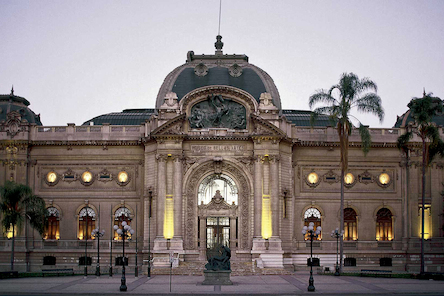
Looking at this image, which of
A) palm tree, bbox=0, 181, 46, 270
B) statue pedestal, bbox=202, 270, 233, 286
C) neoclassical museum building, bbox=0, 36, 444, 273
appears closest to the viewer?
statue pedestal, bbox=202, 270, 233, 286

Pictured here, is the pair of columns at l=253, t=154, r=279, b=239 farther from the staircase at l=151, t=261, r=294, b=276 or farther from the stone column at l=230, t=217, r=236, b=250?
the staircase at l=151, t=261, r=294, b=276

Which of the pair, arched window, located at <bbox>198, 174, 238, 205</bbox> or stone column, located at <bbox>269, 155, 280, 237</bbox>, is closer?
stone column, located at <bbox>269, 155, 280, 237</bbox>

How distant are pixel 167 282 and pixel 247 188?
16.5m

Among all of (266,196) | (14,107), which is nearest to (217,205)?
(266,196)

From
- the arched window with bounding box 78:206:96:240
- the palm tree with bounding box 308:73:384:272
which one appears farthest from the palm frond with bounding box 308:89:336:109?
the arched window with bounding box 78:206:96:240

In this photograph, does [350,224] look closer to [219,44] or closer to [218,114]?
[218,114]

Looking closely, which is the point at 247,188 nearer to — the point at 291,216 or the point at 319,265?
the point at 291,216

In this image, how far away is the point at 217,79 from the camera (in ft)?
221

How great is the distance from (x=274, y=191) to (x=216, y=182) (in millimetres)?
6120

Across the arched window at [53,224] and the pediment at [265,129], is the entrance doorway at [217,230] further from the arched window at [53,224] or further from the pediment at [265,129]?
the arched window at [53,224]

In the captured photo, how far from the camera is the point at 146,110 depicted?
78625mm

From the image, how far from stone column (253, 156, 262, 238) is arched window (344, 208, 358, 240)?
1075 centimetres

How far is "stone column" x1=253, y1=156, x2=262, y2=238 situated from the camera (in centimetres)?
6244

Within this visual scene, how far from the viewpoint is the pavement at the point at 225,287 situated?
137 ft
